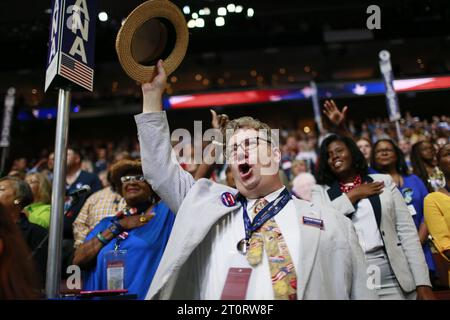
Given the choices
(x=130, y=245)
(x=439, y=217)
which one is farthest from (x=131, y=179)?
(x=439, y=217)

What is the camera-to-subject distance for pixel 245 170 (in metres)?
1.67

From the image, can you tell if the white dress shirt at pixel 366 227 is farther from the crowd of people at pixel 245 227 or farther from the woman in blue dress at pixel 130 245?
the woman in blue dress at pixel 130 245

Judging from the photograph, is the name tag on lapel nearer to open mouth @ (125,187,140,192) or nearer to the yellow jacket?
the yellow jacket

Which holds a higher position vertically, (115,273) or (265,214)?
(265,214)

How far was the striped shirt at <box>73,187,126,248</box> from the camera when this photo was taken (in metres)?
3.43

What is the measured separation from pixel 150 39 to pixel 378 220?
1521 mm

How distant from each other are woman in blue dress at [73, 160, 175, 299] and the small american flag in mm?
972

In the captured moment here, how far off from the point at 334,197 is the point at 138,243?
1.18 meters

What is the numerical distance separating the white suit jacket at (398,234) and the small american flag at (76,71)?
4.35ft

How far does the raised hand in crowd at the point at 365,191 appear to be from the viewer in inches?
95.0

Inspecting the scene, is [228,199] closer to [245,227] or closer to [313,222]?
[245,227]

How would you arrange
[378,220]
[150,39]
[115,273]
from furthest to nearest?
[378,220] < [115,273] < [150,39]

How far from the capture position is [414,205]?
316 cm

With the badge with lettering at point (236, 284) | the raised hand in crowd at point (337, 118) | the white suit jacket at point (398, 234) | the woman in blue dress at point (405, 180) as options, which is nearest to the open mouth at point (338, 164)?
the white suit jacket at point (398, 234)
